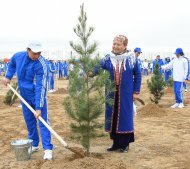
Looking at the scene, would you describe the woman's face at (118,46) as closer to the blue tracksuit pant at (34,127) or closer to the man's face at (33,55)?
the man's face at (33,55)

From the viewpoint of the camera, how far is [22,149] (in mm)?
5664

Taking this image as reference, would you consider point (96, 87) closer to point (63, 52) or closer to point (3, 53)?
point (63, 52)

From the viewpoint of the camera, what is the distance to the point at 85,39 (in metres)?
5.49

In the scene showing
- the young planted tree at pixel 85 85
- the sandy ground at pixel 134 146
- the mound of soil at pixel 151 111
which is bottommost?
the sandy ground at pixel 134 146

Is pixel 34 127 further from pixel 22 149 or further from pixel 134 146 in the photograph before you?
pixel 134 146

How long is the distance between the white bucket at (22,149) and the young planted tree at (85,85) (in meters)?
0.71

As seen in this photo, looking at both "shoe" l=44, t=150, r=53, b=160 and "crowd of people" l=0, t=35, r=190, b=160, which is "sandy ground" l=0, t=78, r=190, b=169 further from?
"crowd of people" l=0, t=35, r=190, b=160

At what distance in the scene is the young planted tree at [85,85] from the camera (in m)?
5.39

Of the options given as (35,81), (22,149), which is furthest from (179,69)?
(22,149)

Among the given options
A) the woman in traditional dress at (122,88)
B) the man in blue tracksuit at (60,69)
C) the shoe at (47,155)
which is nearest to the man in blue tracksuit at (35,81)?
the shoe at (47,155)

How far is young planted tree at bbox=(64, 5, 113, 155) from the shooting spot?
5387 millimetres

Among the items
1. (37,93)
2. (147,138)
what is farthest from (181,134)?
(37,93)

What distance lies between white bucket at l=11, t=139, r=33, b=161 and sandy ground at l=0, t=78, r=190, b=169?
81mm

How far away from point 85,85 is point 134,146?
1.86 m
